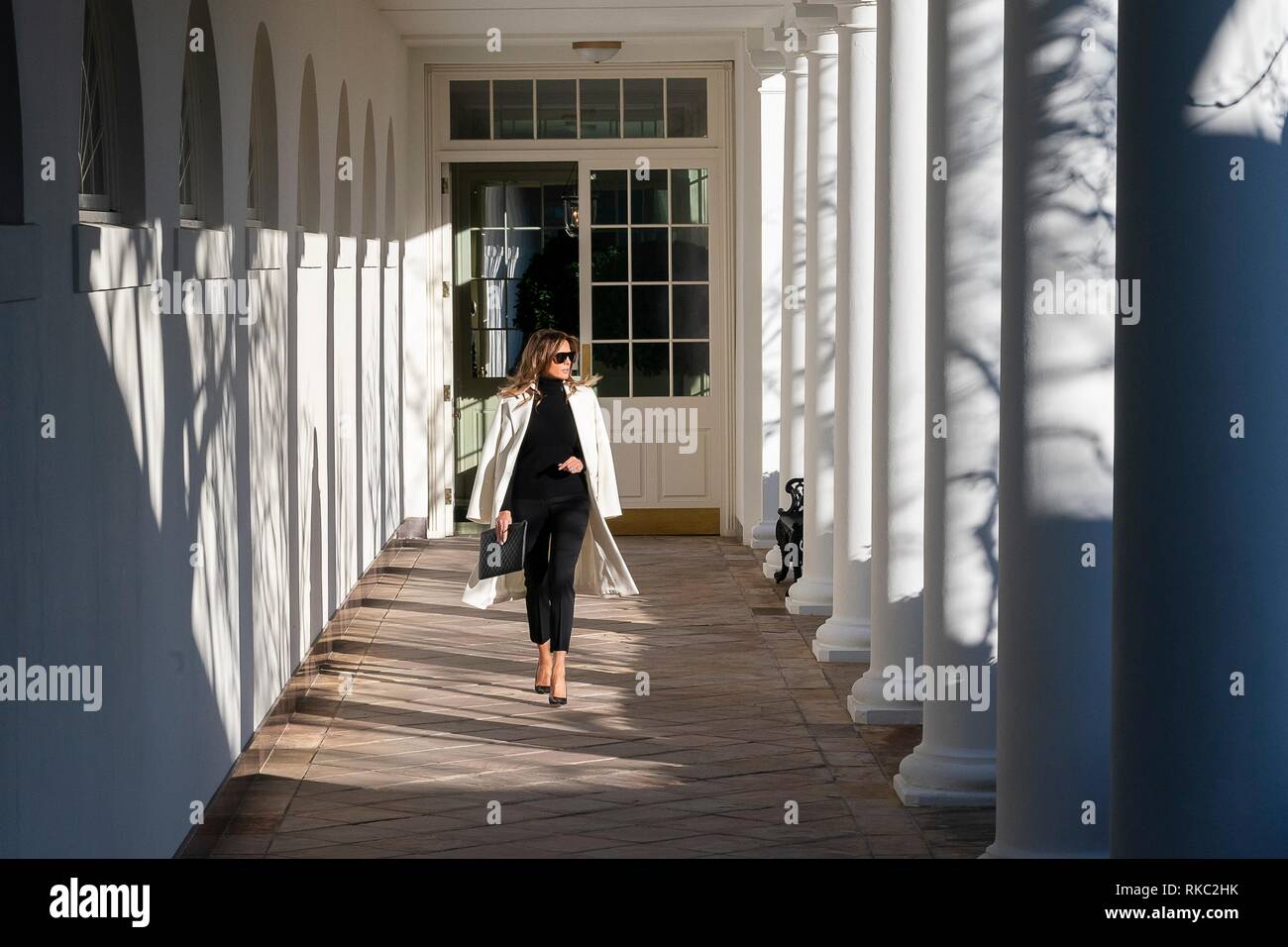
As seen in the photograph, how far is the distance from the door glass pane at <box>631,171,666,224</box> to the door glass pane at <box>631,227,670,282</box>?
2.9 inches

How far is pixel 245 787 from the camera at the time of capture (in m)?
5.75

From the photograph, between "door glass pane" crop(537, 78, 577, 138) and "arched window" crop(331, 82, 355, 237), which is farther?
"door glass pane" crop(537, 78, 577, 138)

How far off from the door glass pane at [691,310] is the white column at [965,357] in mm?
7663

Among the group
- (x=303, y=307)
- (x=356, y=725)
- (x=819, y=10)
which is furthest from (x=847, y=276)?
(x=356, y=725)

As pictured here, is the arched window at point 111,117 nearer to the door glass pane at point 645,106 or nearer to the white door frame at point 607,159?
the white door frame at point 607,159

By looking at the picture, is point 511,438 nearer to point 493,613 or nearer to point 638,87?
point 493,613

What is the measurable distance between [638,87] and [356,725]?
24.0ft

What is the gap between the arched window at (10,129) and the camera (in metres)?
3.35

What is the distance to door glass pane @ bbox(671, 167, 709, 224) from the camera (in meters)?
13.0

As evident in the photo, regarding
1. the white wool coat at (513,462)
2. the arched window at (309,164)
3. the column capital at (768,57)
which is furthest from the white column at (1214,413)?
the column capital at (768,57)

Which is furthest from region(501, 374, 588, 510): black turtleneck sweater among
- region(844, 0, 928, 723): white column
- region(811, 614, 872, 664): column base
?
region(811, 614, 872, 664): column base

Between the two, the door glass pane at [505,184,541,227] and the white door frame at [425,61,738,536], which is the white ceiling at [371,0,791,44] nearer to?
the white door frame at [425,61,738,536]

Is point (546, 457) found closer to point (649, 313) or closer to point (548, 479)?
point (548, 479)

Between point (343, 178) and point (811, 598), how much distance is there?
11.1 feet
